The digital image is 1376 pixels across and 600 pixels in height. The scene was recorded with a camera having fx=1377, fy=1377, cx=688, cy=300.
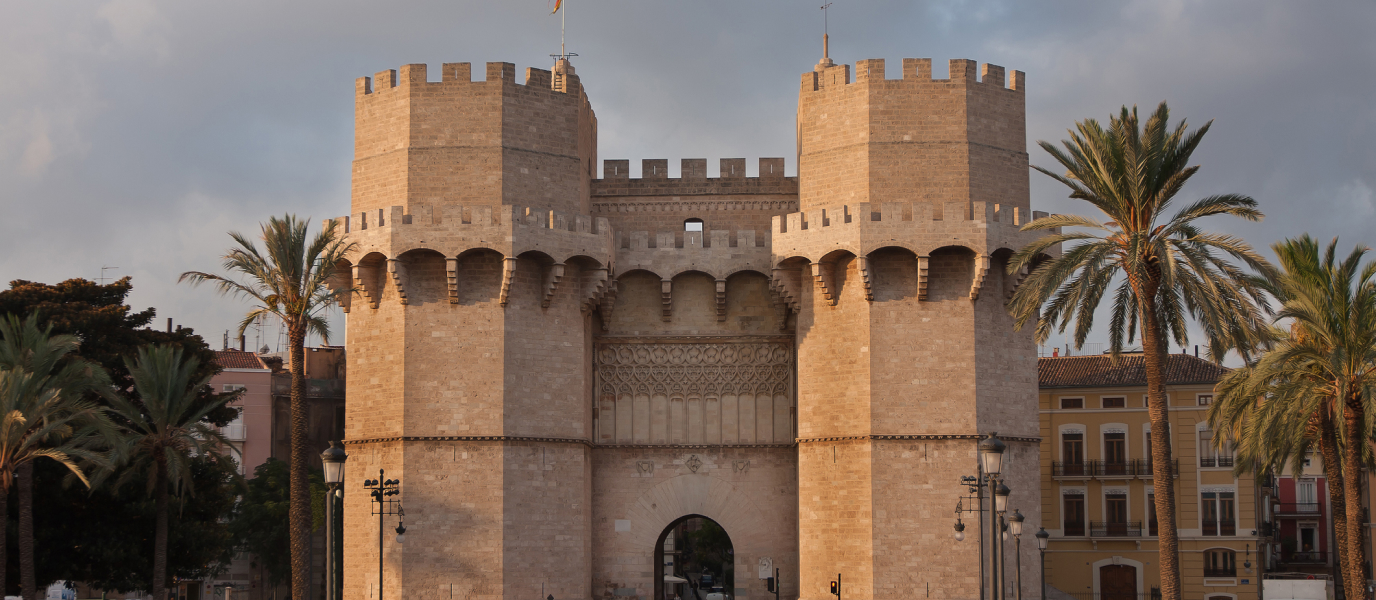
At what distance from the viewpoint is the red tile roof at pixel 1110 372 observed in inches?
1549

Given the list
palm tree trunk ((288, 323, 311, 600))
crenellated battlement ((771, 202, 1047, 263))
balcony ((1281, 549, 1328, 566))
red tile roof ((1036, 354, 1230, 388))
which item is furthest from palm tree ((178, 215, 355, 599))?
balcony ((1281, 549, 1328, 566))

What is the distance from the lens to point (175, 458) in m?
26.5

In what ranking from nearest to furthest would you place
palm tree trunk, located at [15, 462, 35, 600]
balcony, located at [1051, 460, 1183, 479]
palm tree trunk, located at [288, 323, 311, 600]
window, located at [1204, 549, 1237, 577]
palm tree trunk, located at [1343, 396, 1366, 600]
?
1. palm tree trunk, located at [1343, 396, 1366, 600]
2. palm tree trunk, located at [288, 323, 311, 600]
3. palm tree trunk, located at [15, 462, 35, 600]
4. window, located at [1204, 549, 1237, 577]
5. balcony, located at [1051, 460, 1183, 479]

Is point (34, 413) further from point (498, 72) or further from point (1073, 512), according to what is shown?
point (1073, 512)

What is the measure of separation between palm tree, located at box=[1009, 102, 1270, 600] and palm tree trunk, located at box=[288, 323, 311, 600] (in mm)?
13218

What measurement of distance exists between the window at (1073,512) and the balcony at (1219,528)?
3.37 meters

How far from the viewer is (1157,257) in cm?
2125

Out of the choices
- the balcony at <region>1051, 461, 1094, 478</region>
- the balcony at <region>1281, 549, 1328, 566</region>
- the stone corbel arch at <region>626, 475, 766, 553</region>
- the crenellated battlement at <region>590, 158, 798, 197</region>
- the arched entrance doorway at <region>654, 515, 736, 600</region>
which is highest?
the crenellated battlement at <region>590, 158, 798, 197</region>

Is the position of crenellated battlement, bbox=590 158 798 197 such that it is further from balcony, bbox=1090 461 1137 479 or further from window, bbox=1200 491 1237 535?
window, bbox=1200 491 1237 535

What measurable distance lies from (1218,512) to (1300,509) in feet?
49.4

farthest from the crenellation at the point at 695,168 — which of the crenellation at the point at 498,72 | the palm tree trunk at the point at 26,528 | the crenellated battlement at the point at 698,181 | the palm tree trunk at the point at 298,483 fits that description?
the palm tree trunk at the point at 26,528

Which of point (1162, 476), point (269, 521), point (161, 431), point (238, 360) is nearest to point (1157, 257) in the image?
point (1162, 476)

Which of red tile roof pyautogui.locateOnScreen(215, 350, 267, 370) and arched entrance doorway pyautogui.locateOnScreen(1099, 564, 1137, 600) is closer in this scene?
arched entrance doorway pyautogui.locateOnScreen(1099, 564, 1137, 600)

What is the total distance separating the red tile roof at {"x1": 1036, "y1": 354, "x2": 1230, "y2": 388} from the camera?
3934cm
